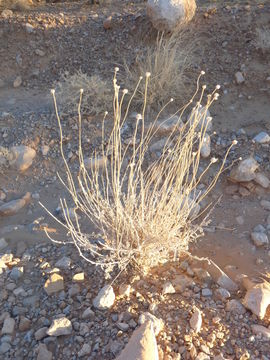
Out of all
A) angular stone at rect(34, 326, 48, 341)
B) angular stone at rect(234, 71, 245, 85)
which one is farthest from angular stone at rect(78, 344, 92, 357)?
angular stone at rect(234, 71, 245, 85)

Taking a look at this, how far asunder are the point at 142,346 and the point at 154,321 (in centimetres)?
22

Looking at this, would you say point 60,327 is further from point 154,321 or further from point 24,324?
point 154,321

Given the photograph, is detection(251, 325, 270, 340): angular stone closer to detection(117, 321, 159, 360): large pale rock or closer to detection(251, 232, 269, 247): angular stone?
detection(117, 321, 159, 360): large pale rock

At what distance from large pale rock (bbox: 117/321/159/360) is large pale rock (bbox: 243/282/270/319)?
63 centimetres

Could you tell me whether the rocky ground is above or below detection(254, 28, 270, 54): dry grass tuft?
below

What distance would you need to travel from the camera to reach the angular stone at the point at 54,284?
248cm

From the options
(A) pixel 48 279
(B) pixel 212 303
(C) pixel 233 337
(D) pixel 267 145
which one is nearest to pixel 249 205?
(D) pixel 267 145

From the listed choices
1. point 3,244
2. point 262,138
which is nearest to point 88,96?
point 262,138

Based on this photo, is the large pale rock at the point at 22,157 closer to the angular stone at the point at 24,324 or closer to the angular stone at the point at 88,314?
the angular stone at the point at 24,324

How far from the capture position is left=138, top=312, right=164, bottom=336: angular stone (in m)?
2.10

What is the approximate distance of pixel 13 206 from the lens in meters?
3.32

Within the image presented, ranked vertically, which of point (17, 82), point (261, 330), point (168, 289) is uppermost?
point (261, 330)

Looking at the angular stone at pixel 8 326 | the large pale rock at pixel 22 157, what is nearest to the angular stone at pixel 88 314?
the angular stone at pixel 8 326

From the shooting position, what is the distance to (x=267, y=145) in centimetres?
368
